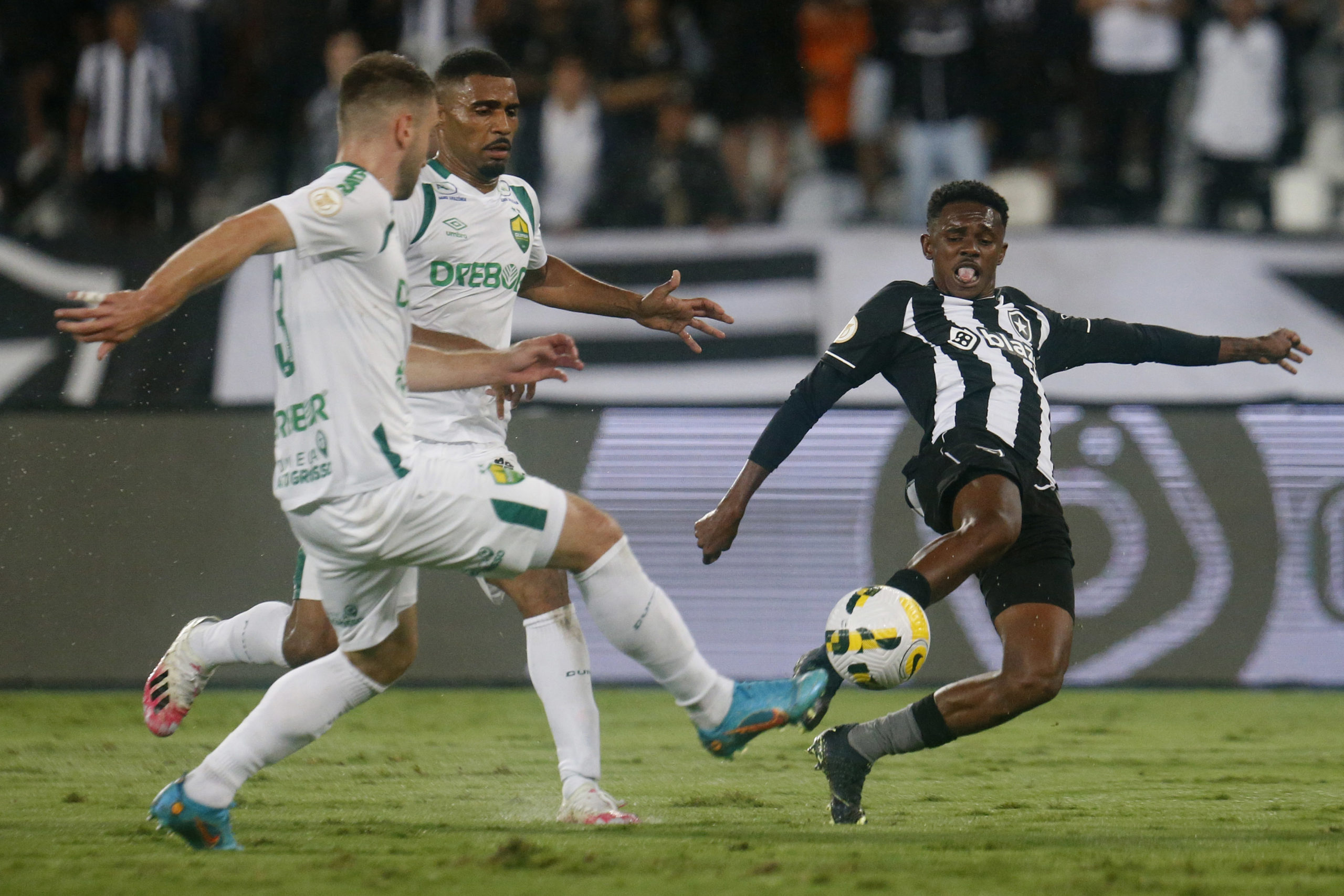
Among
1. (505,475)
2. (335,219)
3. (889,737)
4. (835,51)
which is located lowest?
(889,737)

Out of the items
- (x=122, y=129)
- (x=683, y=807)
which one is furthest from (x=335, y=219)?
(x=122, y=129)

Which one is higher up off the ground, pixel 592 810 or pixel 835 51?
pixel 835 51

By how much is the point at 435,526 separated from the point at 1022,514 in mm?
2076

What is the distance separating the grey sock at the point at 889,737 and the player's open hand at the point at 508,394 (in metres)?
1.52

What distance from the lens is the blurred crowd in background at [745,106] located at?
10742 mm

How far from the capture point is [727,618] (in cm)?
854

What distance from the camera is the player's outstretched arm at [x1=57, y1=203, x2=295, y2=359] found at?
A: 3.56 meters

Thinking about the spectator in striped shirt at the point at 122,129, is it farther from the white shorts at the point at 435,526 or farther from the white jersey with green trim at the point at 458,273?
the white shorts at the point at 435,526

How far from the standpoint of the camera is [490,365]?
4.36 metres

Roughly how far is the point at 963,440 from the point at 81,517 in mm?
5197

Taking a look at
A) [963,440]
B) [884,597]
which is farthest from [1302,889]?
[963,440]

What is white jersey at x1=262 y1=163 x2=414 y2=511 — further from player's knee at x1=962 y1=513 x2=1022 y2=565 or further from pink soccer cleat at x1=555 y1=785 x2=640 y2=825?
player's knee at x1=962 y1=513 x2=1022 y2=565

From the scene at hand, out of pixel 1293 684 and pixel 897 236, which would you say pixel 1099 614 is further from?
pixel 897 236

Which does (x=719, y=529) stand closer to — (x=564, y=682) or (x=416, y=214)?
(x=564, y=682)
